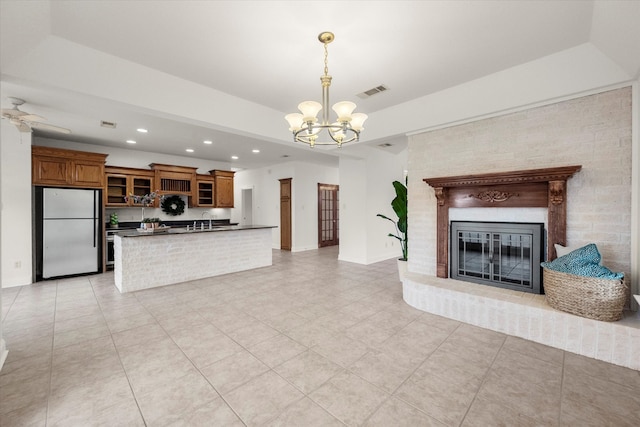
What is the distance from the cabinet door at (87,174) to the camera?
17.0 ft

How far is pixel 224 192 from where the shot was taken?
7.91 meters

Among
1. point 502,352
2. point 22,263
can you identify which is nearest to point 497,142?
point 502,352

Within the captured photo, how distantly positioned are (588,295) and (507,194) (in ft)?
4.27

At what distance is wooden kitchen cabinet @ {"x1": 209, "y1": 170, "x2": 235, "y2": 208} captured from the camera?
7.75m

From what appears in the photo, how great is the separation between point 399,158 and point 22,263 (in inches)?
309

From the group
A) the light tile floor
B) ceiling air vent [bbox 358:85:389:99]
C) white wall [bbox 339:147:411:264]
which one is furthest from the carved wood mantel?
white wall [bbox 339:147:411:264]

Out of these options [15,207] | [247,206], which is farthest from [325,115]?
[247,206]

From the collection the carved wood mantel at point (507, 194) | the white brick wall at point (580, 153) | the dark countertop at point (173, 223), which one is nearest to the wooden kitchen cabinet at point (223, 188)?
the dark countertop at point (173, 223)

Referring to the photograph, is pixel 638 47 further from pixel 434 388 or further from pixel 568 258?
pixel 434 388

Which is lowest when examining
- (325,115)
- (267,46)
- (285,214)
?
(285,214)

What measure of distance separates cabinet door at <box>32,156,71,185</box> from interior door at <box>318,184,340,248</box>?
6.05 m

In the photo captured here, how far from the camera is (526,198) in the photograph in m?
3.12

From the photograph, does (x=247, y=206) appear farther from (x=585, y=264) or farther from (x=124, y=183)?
(x=585, y=264)

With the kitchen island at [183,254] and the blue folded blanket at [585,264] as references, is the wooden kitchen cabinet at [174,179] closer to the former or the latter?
the kitchen island at [183,254]
